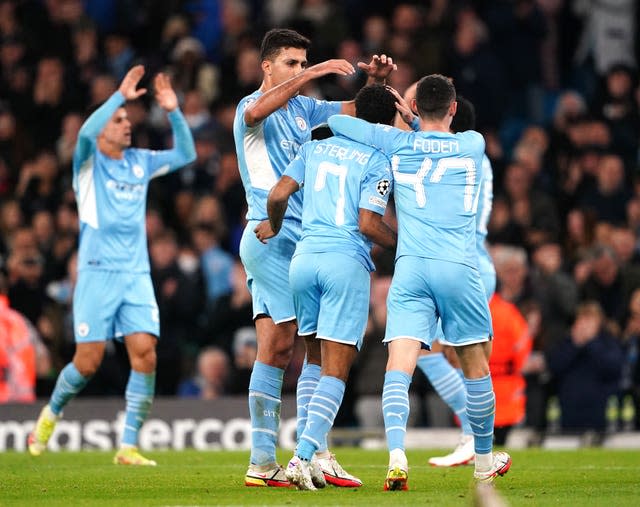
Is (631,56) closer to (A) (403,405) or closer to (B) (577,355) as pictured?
(B) (577,355)

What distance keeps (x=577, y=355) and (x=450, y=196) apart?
7.10m

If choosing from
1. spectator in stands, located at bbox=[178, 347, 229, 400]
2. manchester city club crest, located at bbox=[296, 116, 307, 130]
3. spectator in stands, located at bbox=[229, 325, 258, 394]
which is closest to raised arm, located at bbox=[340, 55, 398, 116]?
manchester city club crest, located at bbox=[296, 116, 307, 130]

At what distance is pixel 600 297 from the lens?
Result: 1700cm

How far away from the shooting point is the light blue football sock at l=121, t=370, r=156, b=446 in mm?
12305

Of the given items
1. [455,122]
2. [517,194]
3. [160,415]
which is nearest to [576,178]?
[517,194]

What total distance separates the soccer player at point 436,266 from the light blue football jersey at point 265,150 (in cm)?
98

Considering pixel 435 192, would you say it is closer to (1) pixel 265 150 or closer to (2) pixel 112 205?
(1) pixel 265 150

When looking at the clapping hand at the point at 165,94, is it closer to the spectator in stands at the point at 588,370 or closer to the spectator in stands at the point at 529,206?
the spectator in stands at the point at 588,370

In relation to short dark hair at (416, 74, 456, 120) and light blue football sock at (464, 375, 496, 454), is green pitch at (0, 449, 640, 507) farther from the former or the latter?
short dark hair at (416, 74, 456, 120)

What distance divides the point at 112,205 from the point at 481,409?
4630 mm

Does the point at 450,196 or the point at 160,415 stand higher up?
the point at 450,196

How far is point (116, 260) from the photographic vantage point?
1250cm

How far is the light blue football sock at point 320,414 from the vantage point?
353 inches

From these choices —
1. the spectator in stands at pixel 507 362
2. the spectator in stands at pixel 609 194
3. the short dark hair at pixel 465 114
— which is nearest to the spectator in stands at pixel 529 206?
the spectator in stands at pixel 609 194
